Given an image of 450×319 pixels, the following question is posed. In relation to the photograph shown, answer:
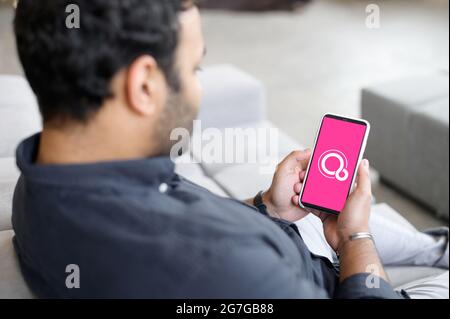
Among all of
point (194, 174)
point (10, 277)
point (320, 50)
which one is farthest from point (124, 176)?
point (320, 50)

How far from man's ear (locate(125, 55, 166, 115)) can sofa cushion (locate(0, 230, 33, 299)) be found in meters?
0.31

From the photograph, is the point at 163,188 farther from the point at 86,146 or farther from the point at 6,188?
the point at 6,188

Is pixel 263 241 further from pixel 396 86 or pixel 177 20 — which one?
pixel 396 86

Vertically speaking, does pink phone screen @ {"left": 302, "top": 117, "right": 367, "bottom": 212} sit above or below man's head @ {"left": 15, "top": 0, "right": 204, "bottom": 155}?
below

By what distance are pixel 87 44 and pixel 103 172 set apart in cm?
15

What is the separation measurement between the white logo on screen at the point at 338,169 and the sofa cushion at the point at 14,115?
0.82 m

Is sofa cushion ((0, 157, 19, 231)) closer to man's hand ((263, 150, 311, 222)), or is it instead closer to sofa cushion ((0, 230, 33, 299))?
sofa cushion ((0, 230, 33, 299))

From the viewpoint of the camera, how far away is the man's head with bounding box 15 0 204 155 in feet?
2.02

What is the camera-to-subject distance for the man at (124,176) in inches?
24.3

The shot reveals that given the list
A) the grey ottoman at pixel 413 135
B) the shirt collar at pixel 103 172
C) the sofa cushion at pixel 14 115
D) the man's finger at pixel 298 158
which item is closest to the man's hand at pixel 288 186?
the man's finger at pixel 298 158

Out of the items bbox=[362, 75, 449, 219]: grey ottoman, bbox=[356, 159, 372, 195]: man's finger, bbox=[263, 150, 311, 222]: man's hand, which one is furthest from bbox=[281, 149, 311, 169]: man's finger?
bbox=[362, 75, 449, 219]: grey ottoman

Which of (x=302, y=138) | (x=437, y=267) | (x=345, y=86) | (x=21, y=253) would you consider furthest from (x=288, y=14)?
(x=21, y=253)

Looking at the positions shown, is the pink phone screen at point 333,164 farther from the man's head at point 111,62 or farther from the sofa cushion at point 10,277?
the sofa cushion at point 10,277

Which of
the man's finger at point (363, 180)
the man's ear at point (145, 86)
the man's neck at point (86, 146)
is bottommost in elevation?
the man's finger at point (363, 180)
